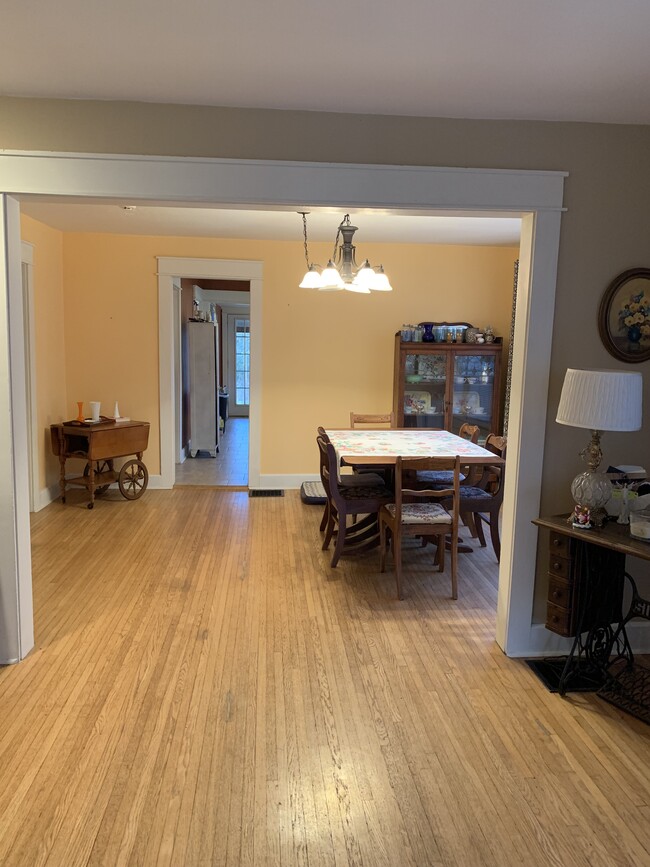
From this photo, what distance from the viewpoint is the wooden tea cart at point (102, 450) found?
5.14 meters

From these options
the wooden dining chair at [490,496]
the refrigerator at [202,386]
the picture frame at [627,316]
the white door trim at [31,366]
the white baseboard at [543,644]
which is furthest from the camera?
the refrigerator at [202,386]

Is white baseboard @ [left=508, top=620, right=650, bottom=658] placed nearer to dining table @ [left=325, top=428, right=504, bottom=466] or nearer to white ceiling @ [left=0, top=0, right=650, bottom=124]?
dining table @ [left=325, top=428, right=504, bottom=466]

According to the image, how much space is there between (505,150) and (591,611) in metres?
2.05

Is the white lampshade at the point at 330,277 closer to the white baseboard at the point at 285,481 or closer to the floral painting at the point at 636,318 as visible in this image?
the floral painting at the point at 636,318

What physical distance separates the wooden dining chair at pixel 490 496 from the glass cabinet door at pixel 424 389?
57.7 inches

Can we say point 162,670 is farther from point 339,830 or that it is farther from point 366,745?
point 339,830

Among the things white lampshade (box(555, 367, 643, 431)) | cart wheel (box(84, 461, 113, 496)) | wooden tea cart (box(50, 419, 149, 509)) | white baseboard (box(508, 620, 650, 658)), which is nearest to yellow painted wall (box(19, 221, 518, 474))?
wooden tea cart (box(50, 419, 149, 509))

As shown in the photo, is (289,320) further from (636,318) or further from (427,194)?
(636,318)

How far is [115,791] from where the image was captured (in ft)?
6.42

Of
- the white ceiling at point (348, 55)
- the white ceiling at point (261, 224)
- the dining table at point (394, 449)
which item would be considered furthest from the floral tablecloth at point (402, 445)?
the white ceiling at point (348, 55)

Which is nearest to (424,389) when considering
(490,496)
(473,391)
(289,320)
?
(473,391)

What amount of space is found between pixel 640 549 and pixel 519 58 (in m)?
1.81

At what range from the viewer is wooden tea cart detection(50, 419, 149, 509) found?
5141mm

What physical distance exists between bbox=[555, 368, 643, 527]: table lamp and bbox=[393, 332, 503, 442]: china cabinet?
323 centimetres
